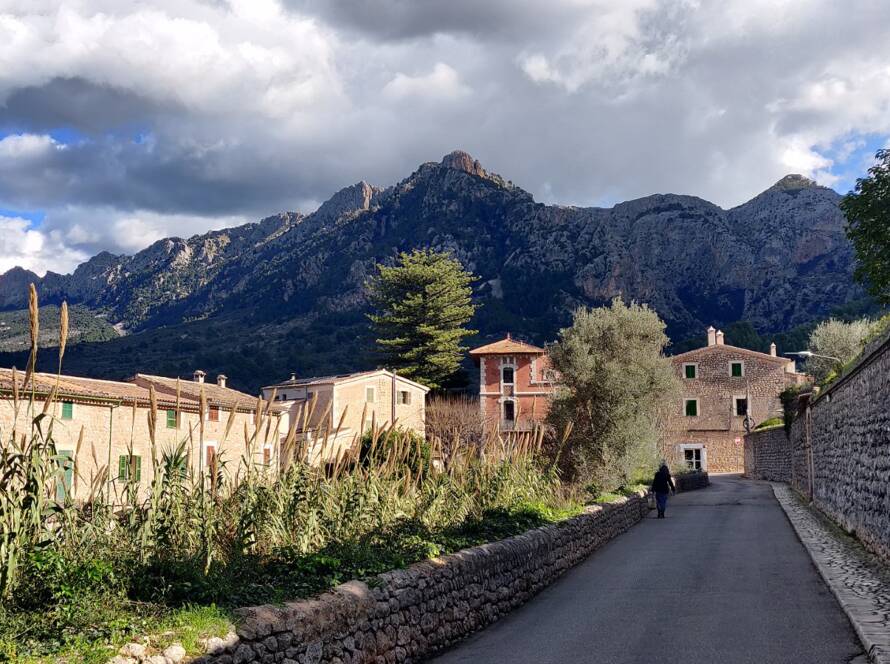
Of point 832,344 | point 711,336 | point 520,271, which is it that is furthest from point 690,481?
point 520,271

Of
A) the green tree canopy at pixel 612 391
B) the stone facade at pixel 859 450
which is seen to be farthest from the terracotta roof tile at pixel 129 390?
the stone facade at pixel 859 450

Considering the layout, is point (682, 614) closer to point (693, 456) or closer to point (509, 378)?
point (693, 456)

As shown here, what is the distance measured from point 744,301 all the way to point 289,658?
414 ft

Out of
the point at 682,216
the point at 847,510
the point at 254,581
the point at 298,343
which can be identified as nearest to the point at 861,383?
the point at 847,510

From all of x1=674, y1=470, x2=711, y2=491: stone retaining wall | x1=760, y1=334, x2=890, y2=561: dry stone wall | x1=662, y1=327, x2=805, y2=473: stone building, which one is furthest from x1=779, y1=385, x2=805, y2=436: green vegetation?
x1=662, y1=327, x2=805, y2=473: stone building

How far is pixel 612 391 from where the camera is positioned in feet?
91.4

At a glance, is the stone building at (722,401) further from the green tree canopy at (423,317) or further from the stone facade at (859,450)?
the stone facade at (859,450)

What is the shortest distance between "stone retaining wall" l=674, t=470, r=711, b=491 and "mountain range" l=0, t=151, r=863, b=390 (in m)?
59.5

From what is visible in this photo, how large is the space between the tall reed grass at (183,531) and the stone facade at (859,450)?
5.72m

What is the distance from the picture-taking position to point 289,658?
5723mm

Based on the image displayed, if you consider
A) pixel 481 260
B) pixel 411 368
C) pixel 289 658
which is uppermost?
pixel 481 260

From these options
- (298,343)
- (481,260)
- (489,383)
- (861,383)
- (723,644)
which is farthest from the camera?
(481,260)

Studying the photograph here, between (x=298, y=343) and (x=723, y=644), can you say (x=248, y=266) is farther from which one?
(x=723, y=644)

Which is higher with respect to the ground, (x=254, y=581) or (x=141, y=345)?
(x=141, y=345)
